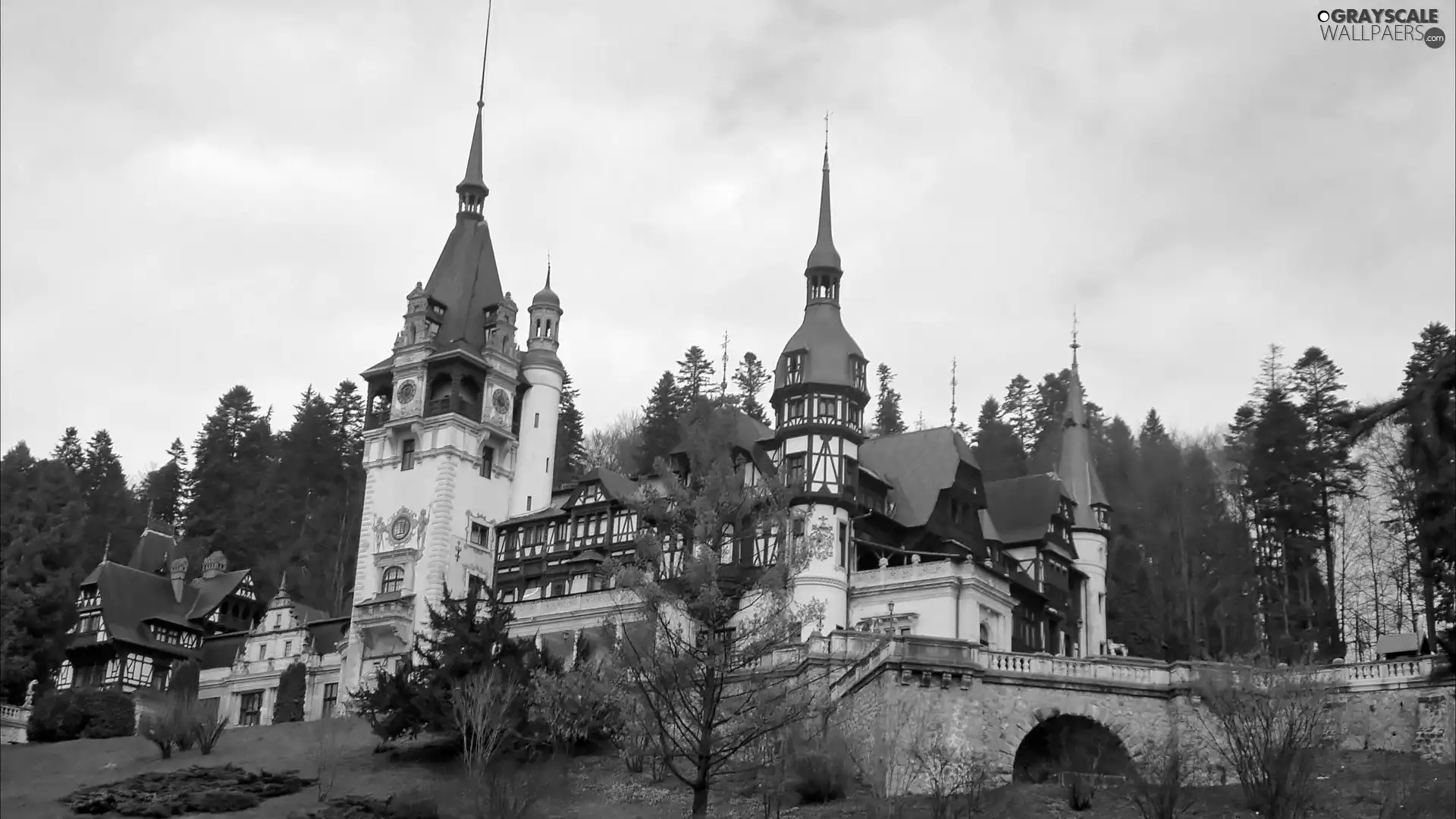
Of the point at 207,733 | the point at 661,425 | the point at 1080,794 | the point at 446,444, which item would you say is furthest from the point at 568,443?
the point at 1080,794

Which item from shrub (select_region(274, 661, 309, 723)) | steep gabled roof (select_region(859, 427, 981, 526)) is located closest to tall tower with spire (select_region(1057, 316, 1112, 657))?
steep gabled roof (select_region(859, 427, 981, 526))

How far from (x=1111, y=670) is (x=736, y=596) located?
576 inches

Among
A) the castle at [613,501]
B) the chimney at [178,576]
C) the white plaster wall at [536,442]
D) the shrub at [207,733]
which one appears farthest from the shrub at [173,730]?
the chimney at [178,576]

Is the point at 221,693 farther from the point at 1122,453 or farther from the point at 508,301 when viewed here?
the point at 1122,453

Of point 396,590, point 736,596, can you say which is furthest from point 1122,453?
point 736,596

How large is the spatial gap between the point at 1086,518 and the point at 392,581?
2839cm

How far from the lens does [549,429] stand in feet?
218

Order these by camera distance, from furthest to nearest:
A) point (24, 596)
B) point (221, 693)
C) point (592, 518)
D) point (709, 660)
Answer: point (221, 693), point (592, 518), point (24, 596), point (709, 660)

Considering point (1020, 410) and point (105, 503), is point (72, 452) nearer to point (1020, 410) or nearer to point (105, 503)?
point (105, 503)

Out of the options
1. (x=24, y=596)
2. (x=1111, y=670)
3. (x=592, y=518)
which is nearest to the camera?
(x=1111, y=670)

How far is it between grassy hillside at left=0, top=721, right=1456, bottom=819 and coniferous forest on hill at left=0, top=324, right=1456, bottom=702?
4.52 meters

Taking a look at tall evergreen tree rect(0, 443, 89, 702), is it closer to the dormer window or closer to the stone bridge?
the dormer window

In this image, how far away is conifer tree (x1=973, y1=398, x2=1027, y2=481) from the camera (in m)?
78.2

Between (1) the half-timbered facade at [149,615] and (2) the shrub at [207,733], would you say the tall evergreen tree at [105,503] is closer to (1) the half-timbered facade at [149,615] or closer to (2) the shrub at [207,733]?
(1) the half-timbered facade at [149,615]
